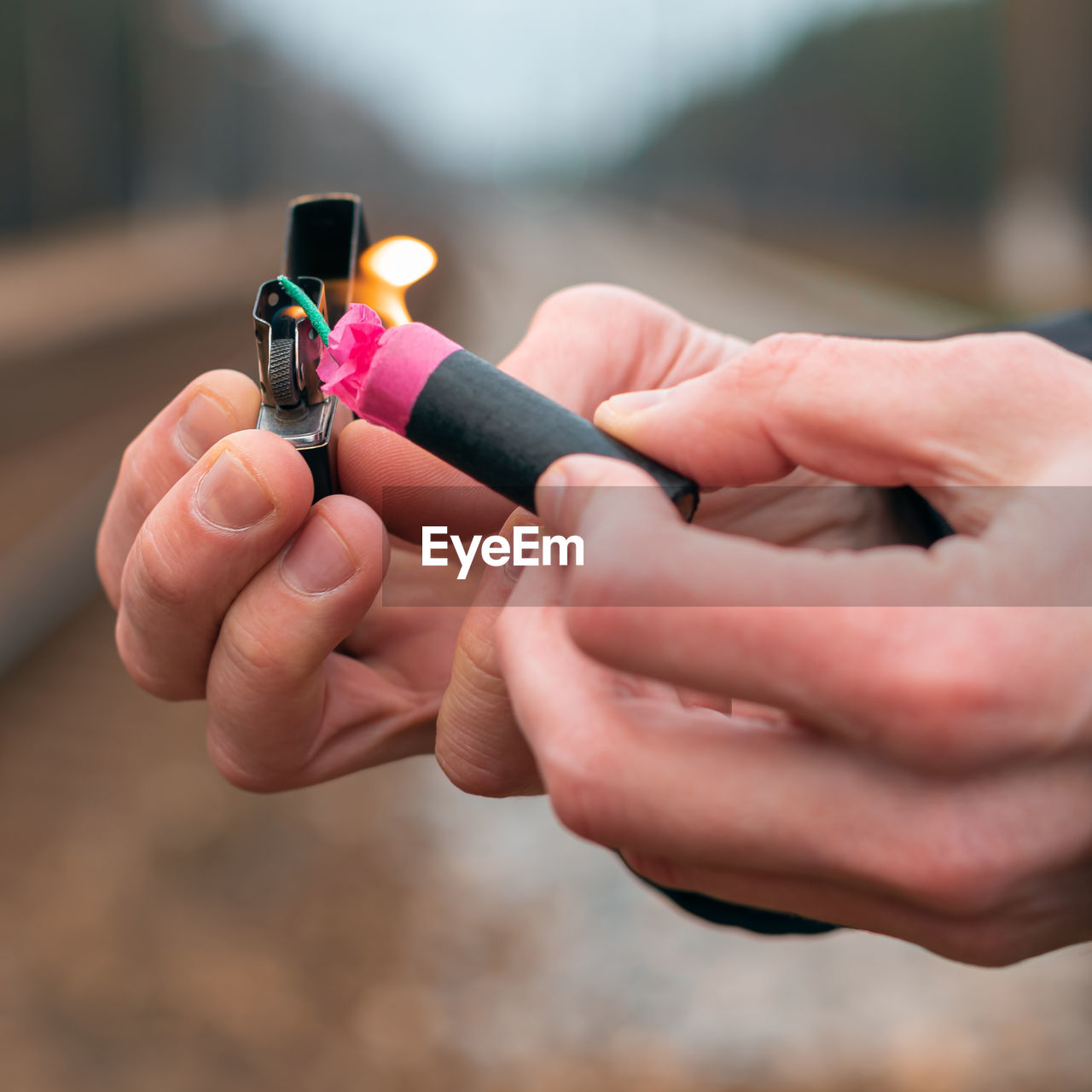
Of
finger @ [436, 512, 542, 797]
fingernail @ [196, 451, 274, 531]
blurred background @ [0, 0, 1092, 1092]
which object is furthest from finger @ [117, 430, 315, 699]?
blurred background @ [0, 0, 1092, 1092]

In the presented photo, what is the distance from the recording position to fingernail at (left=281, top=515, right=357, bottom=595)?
4.12ft

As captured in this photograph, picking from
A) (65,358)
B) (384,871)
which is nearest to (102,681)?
(384,871)

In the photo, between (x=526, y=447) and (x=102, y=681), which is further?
(x=102, y=681)

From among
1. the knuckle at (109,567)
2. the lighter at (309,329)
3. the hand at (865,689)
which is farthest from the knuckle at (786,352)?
the knuckle at (109,567)

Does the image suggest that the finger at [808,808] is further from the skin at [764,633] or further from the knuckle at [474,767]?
the knuckle at [474,767]

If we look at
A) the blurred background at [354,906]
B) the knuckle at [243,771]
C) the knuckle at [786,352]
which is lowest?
the blurred background at [354,906]

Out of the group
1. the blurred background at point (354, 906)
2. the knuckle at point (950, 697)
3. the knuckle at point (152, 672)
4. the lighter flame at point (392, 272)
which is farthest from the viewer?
the blurred background at point (354, 906)

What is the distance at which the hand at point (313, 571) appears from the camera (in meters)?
1.23

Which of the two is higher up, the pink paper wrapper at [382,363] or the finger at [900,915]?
the pink paper wrapper at [382,363]

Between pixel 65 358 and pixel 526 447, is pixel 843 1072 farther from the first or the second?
pixel 65 358

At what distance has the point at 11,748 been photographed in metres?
4.21

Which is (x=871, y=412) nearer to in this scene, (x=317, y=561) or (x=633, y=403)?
(x=633, y=403)

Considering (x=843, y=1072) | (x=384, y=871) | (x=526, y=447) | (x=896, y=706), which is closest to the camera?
(x=896, y=706)

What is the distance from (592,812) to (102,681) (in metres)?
4.51
